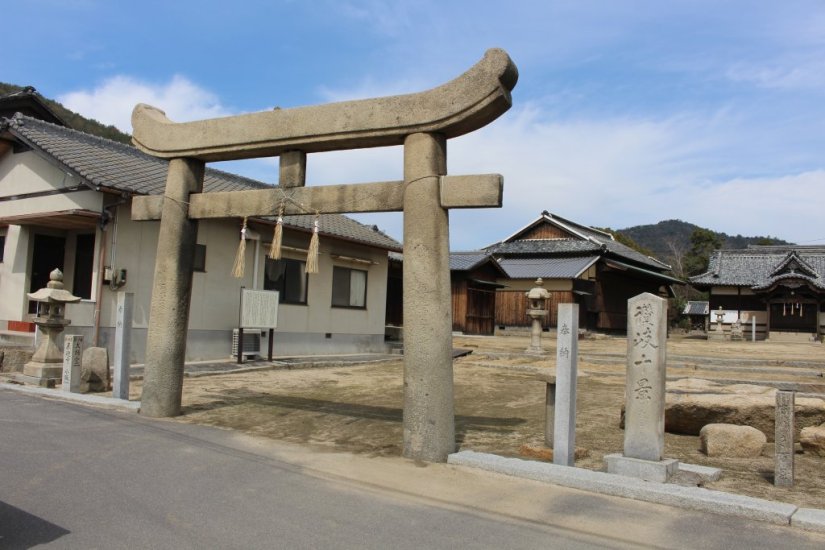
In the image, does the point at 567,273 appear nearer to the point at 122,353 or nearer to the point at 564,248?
the point at 564,248

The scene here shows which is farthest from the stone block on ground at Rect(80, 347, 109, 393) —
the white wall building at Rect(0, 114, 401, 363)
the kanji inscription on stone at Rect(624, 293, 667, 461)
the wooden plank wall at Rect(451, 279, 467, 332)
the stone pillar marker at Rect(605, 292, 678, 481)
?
the wooden plank wall at Rect(451, 279, 467, 332)

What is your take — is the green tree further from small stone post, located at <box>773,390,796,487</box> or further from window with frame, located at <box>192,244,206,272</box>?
small stone post, located at <box>773,390,796,487</box>

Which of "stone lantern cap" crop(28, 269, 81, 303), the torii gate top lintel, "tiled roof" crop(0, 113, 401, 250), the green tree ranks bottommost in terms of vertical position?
"stone lantern cap" crop(28, 269, 81, 303)

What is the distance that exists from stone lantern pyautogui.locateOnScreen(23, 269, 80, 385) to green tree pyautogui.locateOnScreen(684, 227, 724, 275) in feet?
187

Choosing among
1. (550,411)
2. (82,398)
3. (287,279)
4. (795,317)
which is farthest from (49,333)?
(795,317)

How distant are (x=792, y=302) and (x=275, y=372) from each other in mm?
30917

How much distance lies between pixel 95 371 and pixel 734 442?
10434 mm

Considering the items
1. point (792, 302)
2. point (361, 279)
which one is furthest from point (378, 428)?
point (792, 302)

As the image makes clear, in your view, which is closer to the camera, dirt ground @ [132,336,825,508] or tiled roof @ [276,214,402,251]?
dirt ground @ [132,336,825,508]

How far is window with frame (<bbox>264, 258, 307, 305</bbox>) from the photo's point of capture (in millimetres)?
17516

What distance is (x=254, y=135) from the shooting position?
7.89 meters

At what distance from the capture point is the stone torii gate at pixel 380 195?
6504 mm

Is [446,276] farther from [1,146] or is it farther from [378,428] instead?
[1,146]

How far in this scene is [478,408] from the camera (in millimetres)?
10625
